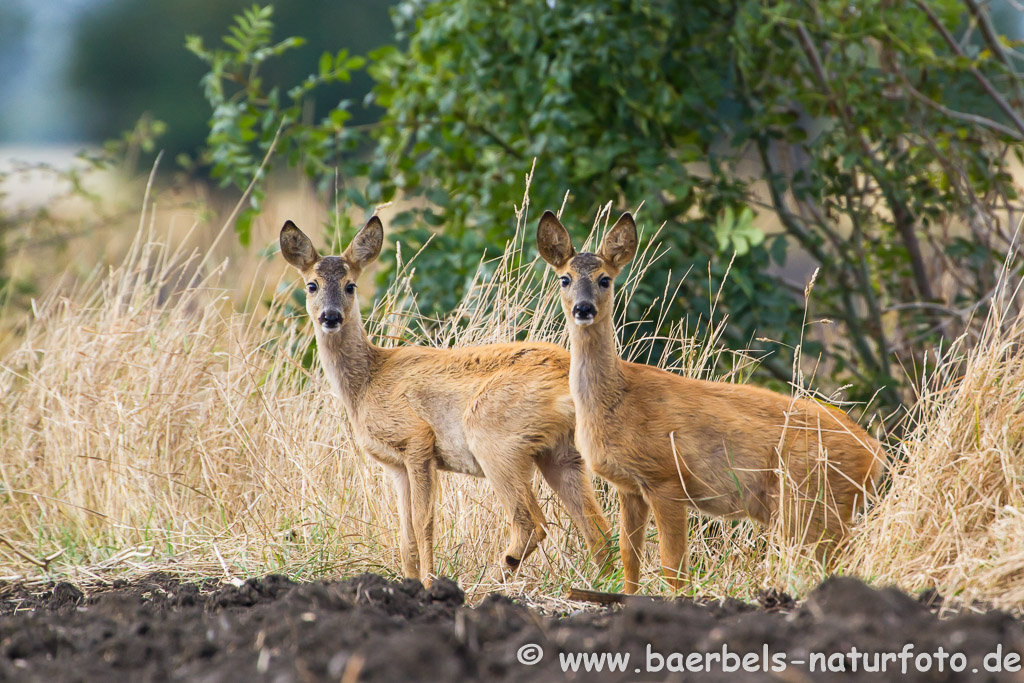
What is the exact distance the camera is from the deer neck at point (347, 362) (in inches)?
213

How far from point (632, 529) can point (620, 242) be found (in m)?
1.28

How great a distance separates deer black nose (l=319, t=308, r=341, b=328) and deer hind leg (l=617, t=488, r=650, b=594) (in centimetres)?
161

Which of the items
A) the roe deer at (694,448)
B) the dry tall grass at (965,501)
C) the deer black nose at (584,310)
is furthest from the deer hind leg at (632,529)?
the dry tall grass at (965,501)

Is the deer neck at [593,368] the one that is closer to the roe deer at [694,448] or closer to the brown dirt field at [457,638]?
the roe deer at [694,448]

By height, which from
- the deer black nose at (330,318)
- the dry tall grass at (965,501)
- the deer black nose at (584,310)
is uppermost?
the deer black nose at (584,310)

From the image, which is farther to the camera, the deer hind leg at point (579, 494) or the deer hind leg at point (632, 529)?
the deer hind leg at point (579, 494)

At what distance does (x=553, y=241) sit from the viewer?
4840mm

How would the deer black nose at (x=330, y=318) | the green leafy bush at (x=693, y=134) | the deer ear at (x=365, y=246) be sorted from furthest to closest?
the green leafy bush at (x=693, y=134)
the deer ear at (x=365, y=246)
the deer black nose at (x=330, y=318)

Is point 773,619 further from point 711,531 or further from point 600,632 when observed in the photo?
point 711,531

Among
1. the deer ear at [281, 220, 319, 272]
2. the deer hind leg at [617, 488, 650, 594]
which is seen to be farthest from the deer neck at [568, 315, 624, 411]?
the deer ear at [281, 220, 319, 272]

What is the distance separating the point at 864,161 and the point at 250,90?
4198 mm

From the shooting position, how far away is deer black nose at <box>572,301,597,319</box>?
454 centimetres

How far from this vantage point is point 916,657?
8.50 ft

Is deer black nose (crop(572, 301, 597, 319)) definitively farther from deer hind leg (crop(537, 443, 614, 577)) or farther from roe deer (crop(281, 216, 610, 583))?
deer hind leg (crop(537, 443, 614, 577))
